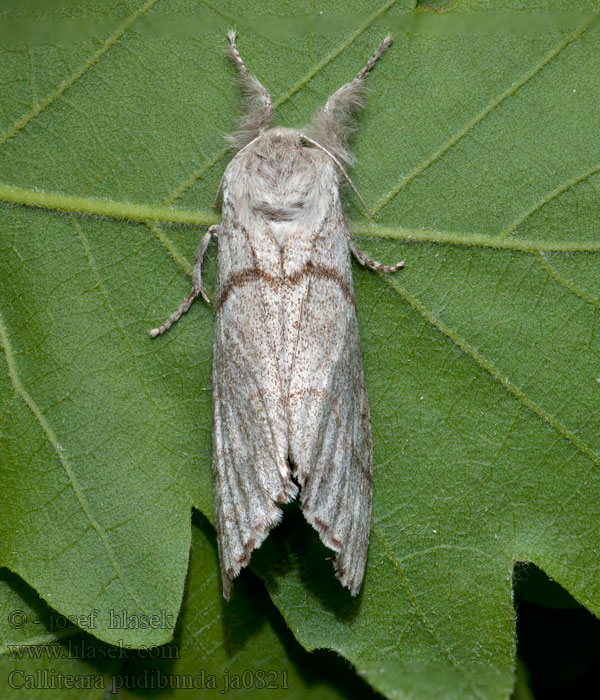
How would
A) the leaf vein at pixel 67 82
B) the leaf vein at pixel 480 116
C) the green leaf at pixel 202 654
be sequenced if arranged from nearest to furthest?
1. the leaf vein at pixel 480 116
2. the leaf vein at pixel 67 82
3. the green leaf at pixel 202 654

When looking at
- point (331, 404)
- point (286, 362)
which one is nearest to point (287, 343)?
point (286, 362)

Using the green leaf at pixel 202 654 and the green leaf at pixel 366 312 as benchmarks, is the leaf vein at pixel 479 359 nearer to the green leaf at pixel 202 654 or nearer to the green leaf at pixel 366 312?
the green leaf at pixel 366 312

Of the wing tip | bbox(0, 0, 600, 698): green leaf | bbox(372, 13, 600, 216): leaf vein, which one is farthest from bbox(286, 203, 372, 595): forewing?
bbox(372, 13, 600, 216): leaf vein

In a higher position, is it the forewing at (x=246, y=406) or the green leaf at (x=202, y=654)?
the forewing at (x=246, y=406)

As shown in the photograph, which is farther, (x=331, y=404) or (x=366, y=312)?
(x=366, y=312)

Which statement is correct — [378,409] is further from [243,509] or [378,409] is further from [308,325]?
[243,509]

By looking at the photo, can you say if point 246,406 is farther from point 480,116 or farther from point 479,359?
point 480,116

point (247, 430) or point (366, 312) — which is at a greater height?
point (366, 312)


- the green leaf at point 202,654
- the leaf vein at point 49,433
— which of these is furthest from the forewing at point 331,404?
the leaf vein at point 49,433
